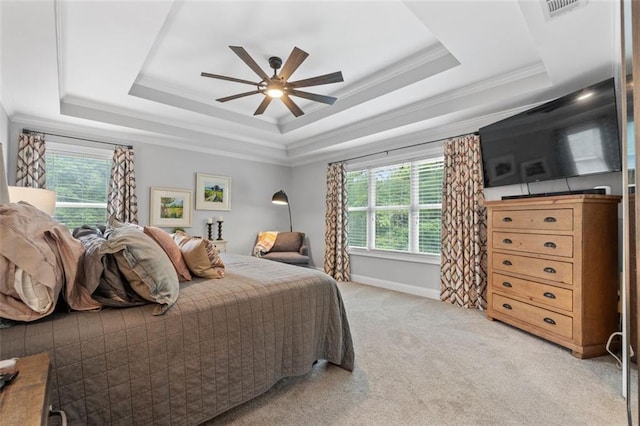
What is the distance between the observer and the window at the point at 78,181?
3932 millimetres

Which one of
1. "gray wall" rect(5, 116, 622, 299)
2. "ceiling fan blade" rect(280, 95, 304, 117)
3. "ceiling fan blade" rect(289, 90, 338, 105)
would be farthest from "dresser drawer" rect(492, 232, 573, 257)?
"ceiling fan blade" rect(280, 95, 304, 117)

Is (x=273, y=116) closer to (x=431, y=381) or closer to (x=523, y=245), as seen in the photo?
(x=523, y=245)

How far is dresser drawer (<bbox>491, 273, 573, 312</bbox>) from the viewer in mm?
2418

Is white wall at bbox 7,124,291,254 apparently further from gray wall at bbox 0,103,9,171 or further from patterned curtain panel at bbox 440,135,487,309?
patterned curtain panel at bbox 440,135,487,309

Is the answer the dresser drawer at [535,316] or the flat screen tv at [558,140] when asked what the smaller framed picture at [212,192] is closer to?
the flat screen tv at [558,140]

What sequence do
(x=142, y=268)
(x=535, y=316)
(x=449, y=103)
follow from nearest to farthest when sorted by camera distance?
(x=142, y=268)
(x=535, y=316)
(x=449, y=103)

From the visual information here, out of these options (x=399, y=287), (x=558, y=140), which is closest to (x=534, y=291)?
(x=558, y=140)

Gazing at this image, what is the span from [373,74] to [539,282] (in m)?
2.70

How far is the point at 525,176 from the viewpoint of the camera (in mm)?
3014

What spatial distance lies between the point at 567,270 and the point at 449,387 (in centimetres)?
146

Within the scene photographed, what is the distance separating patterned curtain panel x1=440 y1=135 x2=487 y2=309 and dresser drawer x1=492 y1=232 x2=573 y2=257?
1.64ft

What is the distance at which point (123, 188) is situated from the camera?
13.7 ft

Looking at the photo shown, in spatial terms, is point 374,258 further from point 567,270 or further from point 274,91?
point 274,91

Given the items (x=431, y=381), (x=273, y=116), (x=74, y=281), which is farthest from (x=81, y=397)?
(x=273, y=116)
